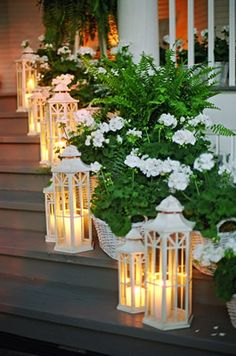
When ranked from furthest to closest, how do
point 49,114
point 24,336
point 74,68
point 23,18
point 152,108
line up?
point 23,18, point 74,68, point 49,114, point 152,108, point 24,336

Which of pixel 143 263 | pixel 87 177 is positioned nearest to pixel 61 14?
pixel 87 177

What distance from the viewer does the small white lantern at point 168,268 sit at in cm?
231

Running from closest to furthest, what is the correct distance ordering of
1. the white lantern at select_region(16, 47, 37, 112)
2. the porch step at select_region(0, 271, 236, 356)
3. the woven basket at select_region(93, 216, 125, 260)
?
the porch step at select_region(0, 271, 236, 356)
the woven basket at select_region(93, 216, 125, 260)
the white lantern at select_region(16, 47, 37, 112)

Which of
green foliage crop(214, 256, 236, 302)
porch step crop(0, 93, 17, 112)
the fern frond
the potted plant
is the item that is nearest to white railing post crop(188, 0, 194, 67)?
the potted plant

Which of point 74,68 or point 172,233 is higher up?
point 74,68

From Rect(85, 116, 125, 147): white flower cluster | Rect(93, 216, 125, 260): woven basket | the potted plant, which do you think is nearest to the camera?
the potted plant

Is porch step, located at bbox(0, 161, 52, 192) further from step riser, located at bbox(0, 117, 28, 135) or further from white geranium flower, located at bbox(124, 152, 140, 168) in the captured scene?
white geranium flower, located at bbox(124, 152, 140, 168)

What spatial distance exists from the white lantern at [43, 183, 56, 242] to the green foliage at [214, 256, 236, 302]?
3.74 feet

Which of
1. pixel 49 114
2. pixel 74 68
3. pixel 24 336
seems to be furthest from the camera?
pixel 74 68

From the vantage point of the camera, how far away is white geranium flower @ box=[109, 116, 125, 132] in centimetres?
293

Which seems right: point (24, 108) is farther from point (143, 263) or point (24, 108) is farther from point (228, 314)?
point (228, 314)

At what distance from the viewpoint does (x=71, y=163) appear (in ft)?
9.42

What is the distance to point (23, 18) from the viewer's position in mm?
5539

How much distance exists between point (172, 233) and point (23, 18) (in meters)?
3.92
